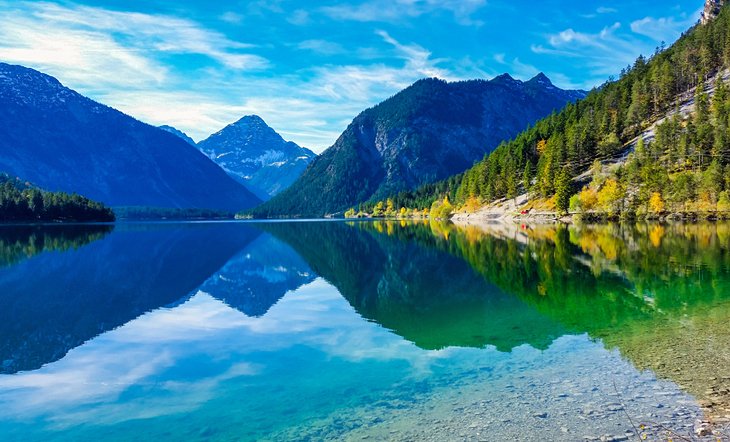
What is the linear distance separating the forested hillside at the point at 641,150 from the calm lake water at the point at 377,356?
87.9 m

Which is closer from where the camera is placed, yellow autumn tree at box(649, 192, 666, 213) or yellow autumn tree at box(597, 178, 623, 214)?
yellow autumn tree at box(649, 192, 666, 213)

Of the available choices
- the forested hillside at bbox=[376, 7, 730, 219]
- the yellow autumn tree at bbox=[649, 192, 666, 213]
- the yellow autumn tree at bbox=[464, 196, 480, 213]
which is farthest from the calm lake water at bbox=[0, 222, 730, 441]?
the yellow autumn tree at bbox=[464, 196, 480, 213]

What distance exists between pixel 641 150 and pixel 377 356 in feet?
473

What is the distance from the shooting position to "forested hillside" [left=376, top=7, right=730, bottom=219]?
123m

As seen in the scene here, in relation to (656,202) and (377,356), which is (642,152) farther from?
(377,356)

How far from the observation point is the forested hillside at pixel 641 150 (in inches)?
4838

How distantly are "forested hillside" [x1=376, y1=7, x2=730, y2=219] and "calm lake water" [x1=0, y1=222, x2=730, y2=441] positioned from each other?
87857mm

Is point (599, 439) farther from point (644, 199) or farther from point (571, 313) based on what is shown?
point (644, 199)

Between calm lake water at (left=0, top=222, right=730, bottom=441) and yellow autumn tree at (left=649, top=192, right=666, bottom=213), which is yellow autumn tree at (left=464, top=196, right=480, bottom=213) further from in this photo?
calm lake water at (left=0, top=222, right=730, bottom=441)

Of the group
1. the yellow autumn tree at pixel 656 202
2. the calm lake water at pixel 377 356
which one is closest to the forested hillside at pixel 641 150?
the yellow autumn tree at pixel 656 202

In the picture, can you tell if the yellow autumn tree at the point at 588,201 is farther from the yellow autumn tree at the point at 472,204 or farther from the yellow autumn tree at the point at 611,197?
the yellow autumn tree at the point at 472,204

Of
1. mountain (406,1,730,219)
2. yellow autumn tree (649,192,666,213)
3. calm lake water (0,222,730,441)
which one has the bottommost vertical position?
calm lake water (0,222,730,441)

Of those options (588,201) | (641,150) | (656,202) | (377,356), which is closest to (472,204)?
(588,201)

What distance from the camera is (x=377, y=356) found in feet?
71.4
